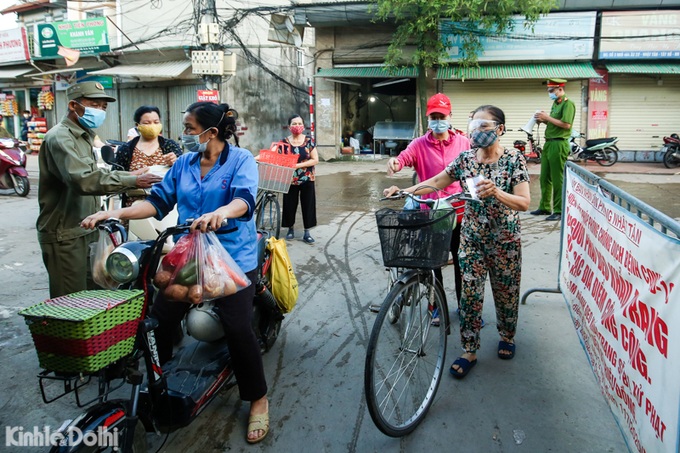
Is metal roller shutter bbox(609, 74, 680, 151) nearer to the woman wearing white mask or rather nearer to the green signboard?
the woman wearing white mask

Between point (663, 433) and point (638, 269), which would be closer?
point (663, 433)

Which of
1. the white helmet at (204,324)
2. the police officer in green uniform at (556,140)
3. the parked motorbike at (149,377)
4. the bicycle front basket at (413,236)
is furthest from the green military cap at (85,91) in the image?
the police officer in green uniform at (556,140)

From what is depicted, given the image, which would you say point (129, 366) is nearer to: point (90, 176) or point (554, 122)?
point (90, 176)

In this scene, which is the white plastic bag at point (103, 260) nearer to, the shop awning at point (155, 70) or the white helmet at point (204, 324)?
the white helmet at point (204, 324)

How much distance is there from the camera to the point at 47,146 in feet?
10.7

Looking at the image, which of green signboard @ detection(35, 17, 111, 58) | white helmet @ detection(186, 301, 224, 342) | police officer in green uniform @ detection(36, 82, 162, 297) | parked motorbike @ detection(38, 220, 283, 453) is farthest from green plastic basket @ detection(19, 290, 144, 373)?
green signboard @ detection(35, 17, 111, 58)

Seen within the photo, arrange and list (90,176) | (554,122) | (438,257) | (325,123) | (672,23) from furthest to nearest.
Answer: (325,123) < (672,23) < (554,122) < (90,176) < (438,257)

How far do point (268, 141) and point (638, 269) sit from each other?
18.0 meters

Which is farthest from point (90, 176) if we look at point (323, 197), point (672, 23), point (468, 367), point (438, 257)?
point (672, 23)

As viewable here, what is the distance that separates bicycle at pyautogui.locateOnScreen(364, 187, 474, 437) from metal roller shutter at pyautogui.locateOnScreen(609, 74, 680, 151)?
51.8 ft

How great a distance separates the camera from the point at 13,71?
75.6ft

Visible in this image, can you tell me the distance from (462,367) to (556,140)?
5.37 metres

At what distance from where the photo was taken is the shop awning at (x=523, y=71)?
1558cm

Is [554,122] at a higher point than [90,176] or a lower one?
higher
